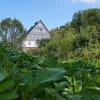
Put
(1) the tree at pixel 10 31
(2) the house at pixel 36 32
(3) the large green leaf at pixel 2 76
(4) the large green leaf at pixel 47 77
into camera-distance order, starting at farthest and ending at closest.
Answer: (2) the house at pixel 36 32 < (1) the tree at pixel 10 31 < (4) the large green leaf at pixel 47 77 < (3) the large green leaf at pixel 2 76

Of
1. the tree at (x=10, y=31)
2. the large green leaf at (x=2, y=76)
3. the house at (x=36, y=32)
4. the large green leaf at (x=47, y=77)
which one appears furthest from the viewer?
the house at (x=36, y=32)

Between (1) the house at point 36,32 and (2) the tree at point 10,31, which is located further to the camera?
(1) the house at point 36,32

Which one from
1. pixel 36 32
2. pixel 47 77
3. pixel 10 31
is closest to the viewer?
pixel 47 77

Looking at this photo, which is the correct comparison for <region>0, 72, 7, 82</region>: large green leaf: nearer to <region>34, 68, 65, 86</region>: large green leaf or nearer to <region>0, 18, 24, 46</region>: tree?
<region>34, 68, 65, 86</region>: large green leaf

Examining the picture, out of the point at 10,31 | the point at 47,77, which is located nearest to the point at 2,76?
the point at 47,77

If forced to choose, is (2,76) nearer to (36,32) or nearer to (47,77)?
(47,77)

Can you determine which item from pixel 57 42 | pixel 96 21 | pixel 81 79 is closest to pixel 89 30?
pixel 57 42

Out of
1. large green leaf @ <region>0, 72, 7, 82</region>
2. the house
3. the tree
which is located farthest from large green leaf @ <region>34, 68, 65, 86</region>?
the house

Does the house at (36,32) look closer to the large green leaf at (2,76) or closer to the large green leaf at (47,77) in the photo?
the large green leaf at (47,77)

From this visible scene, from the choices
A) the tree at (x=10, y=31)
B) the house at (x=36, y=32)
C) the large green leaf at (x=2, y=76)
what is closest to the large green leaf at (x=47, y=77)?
the large green leaf at (x=2, y=76)

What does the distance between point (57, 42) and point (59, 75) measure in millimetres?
30907

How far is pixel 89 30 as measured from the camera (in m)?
34.5

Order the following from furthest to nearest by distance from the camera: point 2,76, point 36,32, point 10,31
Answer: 1. point 36,32
2. point 10,31
3. point 2,76

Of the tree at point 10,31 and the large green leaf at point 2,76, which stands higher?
the tree at point 10,31
